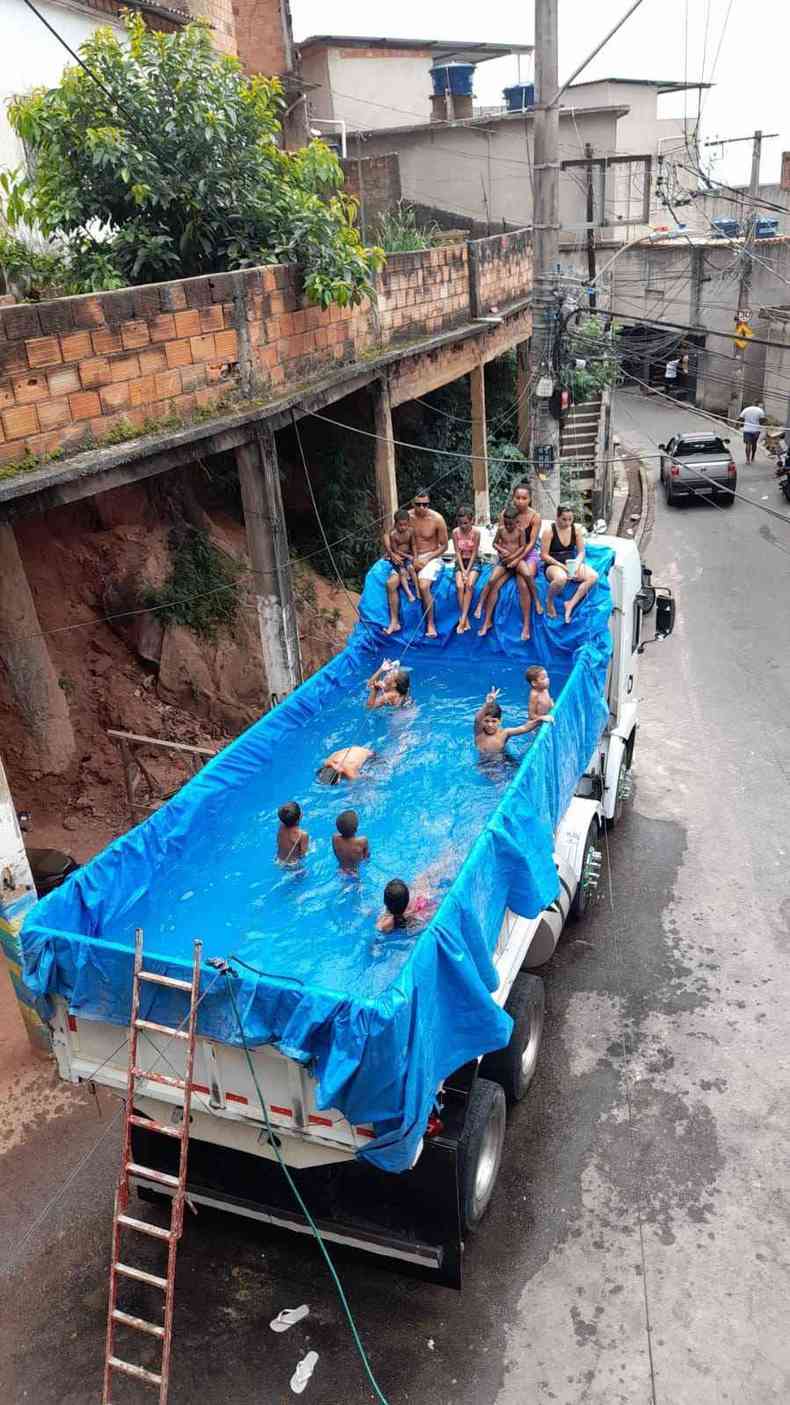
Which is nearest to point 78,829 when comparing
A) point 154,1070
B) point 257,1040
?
point 154,1070

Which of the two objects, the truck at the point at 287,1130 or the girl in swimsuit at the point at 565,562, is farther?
the girl in swimsuit at the point at 565,562

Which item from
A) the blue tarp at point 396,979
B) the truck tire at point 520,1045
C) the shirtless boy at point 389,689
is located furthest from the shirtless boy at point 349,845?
the shirtless boy at point 389,689

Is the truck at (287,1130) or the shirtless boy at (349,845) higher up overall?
the shirtless boy at (349,845)

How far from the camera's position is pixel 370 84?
30234 mm

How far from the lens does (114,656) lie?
11414mm

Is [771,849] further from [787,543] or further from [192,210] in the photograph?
[787,543]

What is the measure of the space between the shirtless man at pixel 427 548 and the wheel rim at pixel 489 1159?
16.0 feet

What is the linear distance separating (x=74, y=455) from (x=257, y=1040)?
4527 mm

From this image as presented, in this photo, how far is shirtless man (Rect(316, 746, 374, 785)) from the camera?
290 inches

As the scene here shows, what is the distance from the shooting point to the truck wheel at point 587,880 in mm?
8180

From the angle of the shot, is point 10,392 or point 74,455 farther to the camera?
point 74,455

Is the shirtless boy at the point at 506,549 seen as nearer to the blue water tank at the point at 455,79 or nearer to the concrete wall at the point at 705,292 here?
the concrete wall at the point at 705,292

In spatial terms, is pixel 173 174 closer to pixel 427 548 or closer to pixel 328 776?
pixel 427 548

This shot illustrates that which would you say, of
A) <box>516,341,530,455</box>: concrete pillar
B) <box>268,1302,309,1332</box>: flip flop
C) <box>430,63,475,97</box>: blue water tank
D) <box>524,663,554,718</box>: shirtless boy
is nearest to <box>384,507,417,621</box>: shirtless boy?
<box>524,663,554,718</box>: shirtless boy
